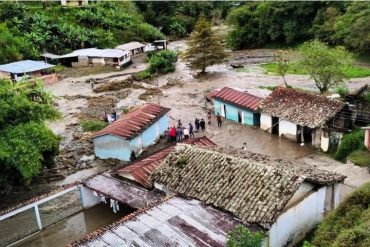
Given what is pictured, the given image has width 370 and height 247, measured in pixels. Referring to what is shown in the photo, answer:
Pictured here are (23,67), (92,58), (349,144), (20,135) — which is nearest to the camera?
(20,135)

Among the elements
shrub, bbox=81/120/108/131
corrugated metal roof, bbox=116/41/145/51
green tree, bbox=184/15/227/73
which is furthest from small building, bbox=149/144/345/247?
corrugated metal roof, bbox=116/41/145/51

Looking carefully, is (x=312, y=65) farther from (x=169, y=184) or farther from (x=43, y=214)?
(x=43, y=214)

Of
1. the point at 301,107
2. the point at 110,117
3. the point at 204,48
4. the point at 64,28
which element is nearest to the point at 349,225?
the point at 301,107

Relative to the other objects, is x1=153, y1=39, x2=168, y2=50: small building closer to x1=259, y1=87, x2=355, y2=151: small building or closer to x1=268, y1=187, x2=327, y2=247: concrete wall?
x1=259, y1=87, x2=355, y2=151: small building

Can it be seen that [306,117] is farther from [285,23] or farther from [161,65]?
[285,23]

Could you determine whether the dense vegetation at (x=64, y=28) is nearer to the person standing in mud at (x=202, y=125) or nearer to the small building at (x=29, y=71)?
the small building at (x=29, y=71)

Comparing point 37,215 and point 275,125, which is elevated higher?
point 37,215

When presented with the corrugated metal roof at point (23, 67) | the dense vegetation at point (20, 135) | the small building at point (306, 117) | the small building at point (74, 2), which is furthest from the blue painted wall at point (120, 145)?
the small building at point (74, 2)
